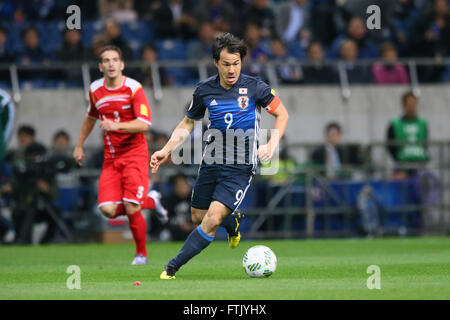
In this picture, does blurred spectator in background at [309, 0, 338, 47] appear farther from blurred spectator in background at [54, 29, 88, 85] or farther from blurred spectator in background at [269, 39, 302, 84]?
blurred spectator in background at [54, 29, 88, 85]

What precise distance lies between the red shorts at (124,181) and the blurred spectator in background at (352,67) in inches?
349

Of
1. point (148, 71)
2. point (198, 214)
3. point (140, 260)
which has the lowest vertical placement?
point (140, 260)

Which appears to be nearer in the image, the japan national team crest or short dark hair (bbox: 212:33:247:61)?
short dark hair (bbox: 212:33:247:61)

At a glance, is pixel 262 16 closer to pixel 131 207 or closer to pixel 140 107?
pixel 140 107

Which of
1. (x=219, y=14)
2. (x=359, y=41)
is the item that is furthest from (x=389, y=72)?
(x=219, y=14)

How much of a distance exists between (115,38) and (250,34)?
3152 millimetres

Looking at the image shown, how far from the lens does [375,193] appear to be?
18.0 meters

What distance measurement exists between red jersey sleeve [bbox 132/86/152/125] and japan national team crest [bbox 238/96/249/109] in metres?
2.28

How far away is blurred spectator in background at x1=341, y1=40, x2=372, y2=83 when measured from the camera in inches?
787

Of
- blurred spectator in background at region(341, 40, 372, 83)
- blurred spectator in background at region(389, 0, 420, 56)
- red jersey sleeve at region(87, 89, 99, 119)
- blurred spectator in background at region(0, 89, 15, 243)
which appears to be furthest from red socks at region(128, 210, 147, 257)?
blurred spectator in background at region(389, 0, 420, 56)

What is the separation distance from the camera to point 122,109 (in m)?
12.0

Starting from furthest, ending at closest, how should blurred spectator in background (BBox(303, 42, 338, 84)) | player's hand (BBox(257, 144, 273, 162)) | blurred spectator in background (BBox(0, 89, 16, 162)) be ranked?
blurred spectator in background (BBox(303, 42, 338, 84))
blurred spectator in background (BBox(0, 89, 16, 162))
player's hand (BBox(257, 144, 273, 162))

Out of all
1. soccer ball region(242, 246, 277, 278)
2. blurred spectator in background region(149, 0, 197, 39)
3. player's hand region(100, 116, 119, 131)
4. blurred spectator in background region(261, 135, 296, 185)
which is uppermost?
blurred spectator in background region(149, 0, 197, 39)

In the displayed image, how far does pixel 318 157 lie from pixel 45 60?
6.18 m
